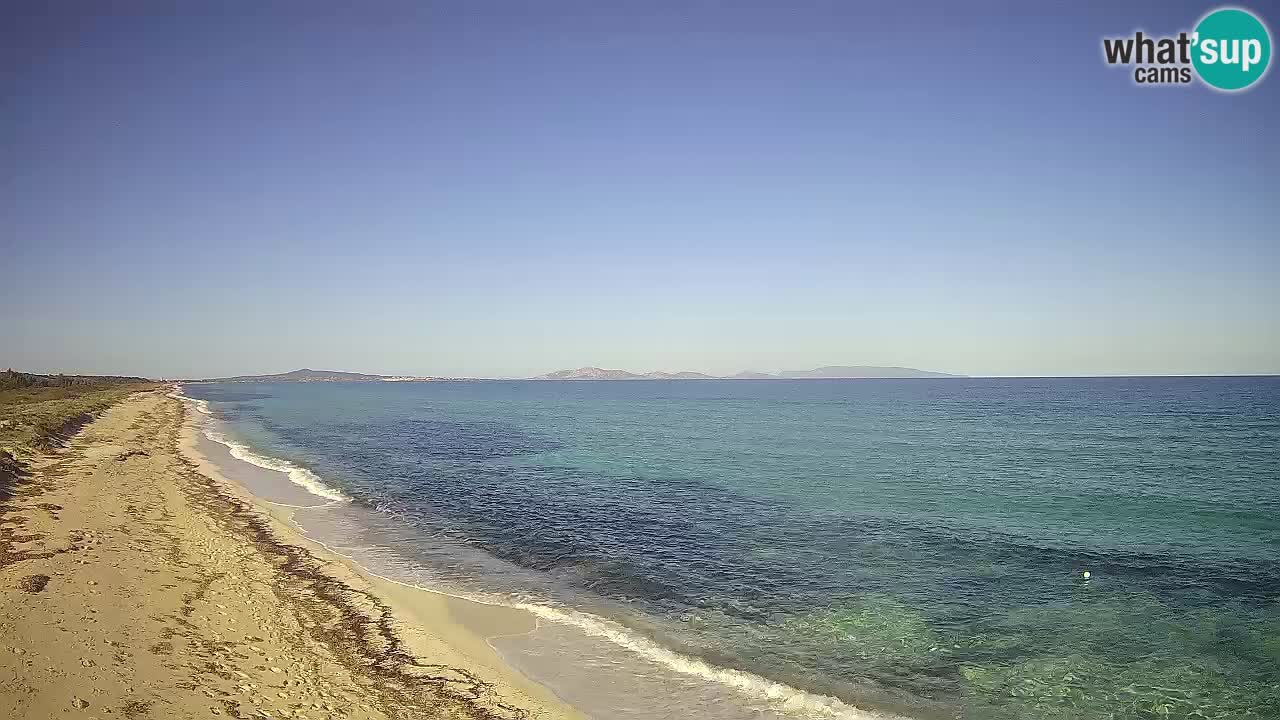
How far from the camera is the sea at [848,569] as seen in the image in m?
10.8

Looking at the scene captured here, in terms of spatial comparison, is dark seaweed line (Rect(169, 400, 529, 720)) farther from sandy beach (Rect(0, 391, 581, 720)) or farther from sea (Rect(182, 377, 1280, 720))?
sea (Rect(182, 377, 1280, 720))

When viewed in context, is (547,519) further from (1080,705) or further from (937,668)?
(1080,705)

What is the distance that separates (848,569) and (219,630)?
48.4ft

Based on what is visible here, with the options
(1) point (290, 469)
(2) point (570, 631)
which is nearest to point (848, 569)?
(2) point (570, 631)

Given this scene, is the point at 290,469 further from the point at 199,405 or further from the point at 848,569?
the point at 199,405

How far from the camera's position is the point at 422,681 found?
10.3 meters

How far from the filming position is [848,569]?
1722cm

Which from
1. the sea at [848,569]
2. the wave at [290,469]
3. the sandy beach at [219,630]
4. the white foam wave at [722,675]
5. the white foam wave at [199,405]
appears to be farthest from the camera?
the white foam wave at [199,405]

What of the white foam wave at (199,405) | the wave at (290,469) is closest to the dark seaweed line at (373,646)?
the wave at (290,469)

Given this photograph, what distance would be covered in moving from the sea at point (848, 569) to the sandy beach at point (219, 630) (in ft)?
4.19

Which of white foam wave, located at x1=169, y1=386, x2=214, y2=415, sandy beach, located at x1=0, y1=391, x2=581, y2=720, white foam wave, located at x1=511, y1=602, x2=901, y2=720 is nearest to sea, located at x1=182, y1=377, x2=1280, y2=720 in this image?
white foam wave, located at x1=511, y1=602, x2=901, y2=720

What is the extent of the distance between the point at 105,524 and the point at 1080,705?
2491 cm

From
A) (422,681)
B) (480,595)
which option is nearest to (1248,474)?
(480,595)

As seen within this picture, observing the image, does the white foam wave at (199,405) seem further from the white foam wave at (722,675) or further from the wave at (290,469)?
the white foam wave at (722,675)
